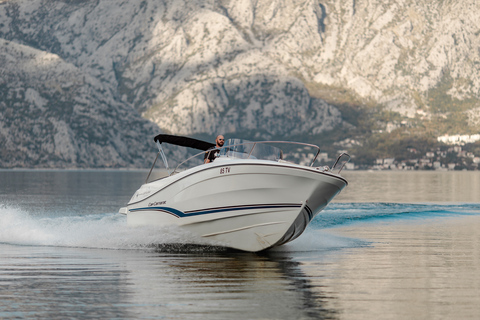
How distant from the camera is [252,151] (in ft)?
57.4

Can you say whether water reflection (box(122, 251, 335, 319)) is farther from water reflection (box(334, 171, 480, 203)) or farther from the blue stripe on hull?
water reflection (box(334, 171, 480, 203))

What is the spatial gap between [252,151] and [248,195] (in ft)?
4.08

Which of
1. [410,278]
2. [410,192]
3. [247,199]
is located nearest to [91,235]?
[247,199]

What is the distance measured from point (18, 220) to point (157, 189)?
8.24 m

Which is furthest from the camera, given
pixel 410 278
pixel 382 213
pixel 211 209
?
pixel 382 213

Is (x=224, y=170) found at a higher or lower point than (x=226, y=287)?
higher

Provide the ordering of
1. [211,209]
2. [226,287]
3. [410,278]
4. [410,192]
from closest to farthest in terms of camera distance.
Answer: [226,287], [410,278], [211,209], [410,192]

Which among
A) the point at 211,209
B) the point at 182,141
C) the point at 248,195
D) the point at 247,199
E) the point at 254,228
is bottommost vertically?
the point at 254,228

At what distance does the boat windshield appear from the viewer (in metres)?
17.4

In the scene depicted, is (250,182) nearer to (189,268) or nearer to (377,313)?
(189,268)

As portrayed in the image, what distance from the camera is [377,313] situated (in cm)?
986

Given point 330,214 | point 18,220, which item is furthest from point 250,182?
point 330,214

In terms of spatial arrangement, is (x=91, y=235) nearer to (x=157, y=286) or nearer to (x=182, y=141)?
(x=182, y=141)

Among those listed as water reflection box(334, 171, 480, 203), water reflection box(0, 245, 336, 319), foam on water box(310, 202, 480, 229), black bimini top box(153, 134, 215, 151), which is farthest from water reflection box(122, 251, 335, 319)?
water reflection box(334, 171, 480, 203)
